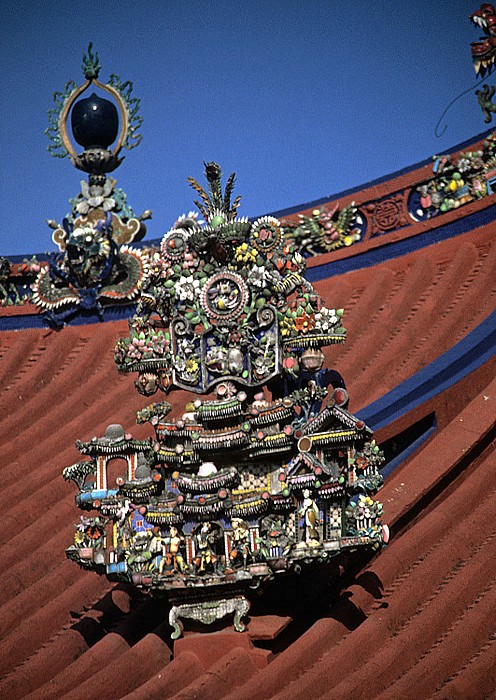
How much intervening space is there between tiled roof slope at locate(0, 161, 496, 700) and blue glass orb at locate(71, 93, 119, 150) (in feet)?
14.6

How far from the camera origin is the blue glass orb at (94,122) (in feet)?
69.4

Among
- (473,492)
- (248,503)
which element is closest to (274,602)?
(248,503)

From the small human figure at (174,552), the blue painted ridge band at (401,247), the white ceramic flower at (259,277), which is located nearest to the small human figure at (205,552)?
the small human figure at (174,552)

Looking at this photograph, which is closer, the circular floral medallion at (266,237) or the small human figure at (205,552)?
the small human figure at (205,552)

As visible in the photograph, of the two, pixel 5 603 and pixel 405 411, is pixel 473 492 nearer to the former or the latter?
pixel 405 411

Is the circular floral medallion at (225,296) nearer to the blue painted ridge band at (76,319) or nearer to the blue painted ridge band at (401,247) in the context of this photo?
the blue painted ridge band at (401,247)

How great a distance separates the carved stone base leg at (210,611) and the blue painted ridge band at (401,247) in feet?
23.0

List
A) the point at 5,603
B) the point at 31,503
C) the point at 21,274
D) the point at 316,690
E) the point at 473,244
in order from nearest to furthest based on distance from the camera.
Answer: the point at 316,690
the point at 5,603
the point at 31,503
the point at 473,244
the point at 21,274

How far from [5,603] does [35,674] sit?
4.20 feet

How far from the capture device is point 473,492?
13.2 metres

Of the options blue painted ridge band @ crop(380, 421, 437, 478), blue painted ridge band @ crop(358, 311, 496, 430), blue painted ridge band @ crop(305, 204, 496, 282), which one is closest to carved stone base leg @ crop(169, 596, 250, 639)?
blue painted ridge band @ crop(380, 421, 437, 478)

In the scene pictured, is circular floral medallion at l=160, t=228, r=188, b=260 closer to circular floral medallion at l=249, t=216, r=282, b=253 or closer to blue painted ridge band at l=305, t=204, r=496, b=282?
circular floral medallion at l=249, t=216, r=282, b=253

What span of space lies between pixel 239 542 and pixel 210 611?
64cm

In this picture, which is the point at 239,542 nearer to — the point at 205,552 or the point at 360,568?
the point at 205,552
